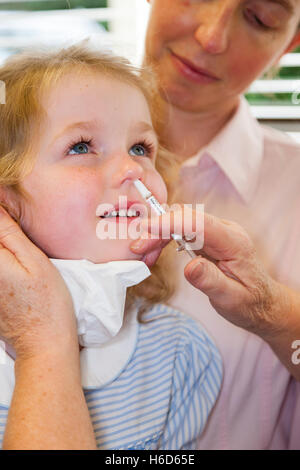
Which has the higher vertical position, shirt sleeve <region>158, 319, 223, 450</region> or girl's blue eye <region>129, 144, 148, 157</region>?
girl's blue eye <region>129, 144, 148, 157</region>

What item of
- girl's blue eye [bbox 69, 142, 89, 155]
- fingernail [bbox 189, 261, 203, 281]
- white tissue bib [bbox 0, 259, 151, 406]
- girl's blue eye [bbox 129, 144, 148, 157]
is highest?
girl's blue eye [bbox 69, 142, 89, 155]

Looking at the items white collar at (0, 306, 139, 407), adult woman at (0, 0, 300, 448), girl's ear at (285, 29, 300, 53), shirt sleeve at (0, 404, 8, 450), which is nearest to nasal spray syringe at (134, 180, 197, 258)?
adult woman at (0, 0, 300, 448)

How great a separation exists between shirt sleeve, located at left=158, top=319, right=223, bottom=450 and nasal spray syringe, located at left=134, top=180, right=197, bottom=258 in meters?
0.31

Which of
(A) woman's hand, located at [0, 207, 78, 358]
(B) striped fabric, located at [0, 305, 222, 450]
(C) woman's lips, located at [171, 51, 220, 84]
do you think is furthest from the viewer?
(C) woman's lips, located at [171, 51, 220, 84]

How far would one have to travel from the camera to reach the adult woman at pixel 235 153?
35.5 inches

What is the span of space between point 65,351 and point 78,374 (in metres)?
0.04

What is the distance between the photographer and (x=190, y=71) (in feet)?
3.20

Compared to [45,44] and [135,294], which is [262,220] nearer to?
[135,294]

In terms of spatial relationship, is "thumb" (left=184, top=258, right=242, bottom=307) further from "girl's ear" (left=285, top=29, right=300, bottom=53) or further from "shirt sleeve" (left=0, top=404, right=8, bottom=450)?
"girl's ear" (left=285, top=29, right=300, bottom=53)

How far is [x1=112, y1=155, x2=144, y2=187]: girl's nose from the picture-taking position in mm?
749

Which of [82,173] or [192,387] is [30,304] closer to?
[82,173]

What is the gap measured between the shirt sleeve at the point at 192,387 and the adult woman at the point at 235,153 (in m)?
0.04

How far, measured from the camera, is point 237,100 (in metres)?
1.14
